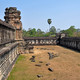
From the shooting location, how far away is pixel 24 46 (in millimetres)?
18906

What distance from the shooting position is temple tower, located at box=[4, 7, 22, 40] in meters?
19.8

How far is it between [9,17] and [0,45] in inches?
486

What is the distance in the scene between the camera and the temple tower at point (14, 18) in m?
19.8

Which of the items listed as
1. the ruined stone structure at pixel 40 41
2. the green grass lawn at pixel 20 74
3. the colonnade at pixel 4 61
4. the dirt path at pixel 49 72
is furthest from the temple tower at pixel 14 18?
the ruined stone structure at pixel 40 41

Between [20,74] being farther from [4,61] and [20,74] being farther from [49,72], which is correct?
[49,72]

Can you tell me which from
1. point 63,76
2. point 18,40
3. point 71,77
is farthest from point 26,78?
point 18,40

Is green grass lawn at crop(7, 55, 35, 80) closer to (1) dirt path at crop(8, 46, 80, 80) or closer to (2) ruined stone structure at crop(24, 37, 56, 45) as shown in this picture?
(1) dirt path at crop(8, 46, 80, 80)

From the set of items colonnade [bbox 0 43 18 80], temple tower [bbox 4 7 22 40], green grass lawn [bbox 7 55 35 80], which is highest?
temple tower [bbox 4 7 22 40]

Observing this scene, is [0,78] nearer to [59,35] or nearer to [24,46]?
[24,46]

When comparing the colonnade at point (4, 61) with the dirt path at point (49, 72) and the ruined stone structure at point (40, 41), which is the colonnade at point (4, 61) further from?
the ruined stone structure at point (40, 41)

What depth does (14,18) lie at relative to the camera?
65.6ft

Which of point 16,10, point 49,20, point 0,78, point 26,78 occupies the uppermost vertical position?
point 49,20

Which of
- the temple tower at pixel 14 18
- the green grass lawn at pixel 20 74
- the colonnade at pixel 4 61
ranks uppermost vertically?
the temple tower at pixel 14 18

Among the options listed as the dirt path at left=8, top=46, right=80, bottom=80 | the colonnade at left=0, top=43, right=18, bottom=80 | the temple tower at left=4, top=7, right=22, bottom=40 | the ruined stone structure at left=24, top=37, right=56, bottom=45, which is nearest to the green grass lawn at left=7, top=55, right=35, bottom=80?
the dirt path at left=8, top=46, right=80, bottom=80
